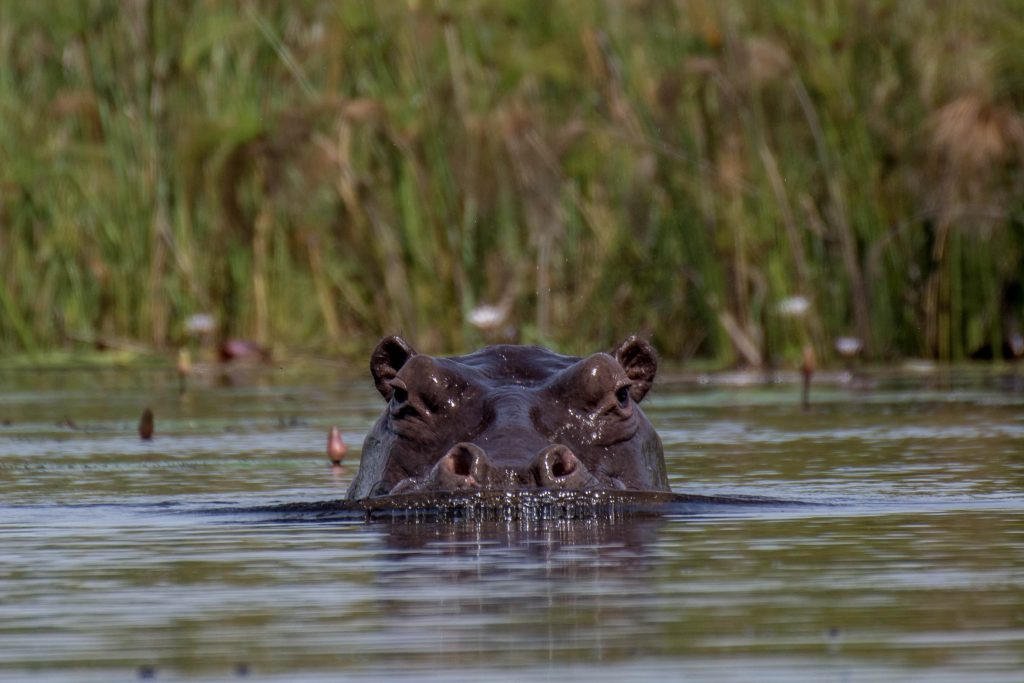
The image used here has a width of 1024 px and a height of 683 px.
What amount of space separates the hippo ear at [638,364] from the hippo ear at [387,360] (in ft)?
2.21

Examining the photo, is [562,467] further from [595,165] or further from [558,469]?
[595,165]

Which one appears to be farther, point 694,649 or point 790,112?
point 790,112

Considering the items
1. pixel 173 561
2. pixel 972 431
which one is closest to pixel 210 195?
pixel 972 431

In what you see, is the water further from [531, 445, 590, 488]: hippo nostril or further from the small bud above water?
the small bud above water

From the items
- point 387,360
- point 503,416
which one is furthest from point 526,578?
point 387,360

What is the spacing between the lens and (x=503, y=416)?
20.7 ft

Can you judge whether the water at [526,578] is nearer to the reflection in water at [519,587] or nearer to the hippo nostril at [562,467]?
the reflection in water at [519,587]

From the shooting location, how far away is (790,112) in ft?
47.1

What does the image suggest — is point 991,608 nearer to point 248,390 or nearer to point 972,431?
point 972,431

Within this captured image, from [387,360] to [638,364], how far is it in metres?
0.81

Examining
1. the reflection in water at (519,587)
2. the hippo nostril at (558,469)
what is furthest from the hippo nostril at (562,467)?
the reflection in water at (519,587)

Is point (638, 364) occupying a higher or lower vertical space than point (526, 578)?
higher

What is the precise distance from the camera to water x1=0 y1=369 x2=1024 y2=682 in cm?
370

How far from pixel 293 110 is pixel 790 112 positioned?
3.09 meters
